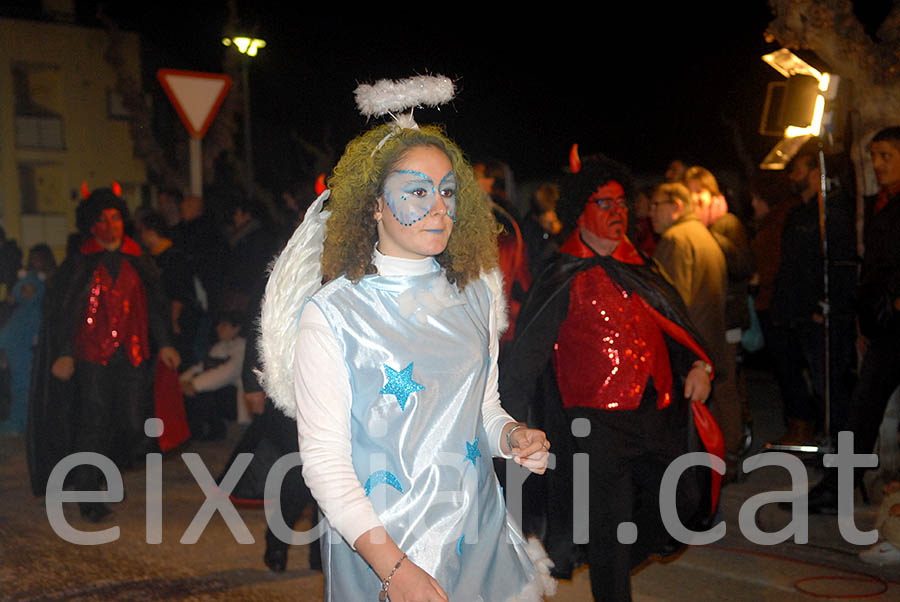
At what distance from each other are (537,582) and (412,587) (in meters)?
0.58

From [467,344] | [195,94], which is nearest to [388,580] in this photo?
[467,344]

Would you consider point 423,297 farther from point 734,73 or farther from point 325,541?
point 734,73

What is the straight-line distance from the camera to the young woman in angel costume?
2.58 metres

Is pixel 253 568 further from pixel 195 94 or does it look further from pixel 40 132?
pixel 40 132

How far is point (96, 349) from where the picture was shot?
293 inches

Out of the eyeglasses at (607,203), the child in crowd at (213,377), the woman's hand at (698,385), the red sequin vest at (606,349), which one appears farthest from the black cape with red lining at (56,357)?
the woman's hand at (698,385)

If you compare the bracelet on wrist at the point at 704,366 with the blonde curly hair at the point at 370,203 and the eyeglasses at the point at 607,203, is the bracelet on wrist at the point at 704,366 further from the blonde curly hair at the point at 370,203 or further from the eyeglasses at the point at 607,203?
the blonde curly hair at the point at 370,203

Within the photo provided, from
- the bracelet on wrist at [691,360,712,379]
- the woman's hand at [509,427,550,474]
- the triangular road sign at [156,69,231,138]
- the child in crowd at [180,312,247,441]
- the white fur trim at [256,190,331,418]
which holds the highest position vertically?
the triangular road sign at [156,69,231,138]

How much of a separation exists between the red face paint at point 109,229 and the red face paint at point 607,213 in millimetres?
3826

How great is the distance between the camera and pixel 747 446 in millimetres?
8336

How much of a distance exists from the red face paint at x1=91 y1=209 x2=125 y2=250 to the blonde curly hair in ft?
15.9

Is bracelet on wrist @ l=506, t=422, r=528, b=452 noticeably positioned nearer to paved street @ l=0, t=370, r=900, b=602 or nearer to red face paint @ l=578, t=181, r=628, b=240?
red face paint @ l=578, t=181, r=628, b=240

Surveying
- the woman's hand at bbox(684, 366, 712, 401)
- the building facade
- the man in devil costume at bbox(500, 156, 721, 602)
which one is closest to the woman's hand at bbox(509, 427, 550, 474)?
the man in devil costume at bbox(500, 156, 721, 602)

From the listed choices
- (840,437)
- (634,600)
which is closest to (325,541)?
(634,600)
